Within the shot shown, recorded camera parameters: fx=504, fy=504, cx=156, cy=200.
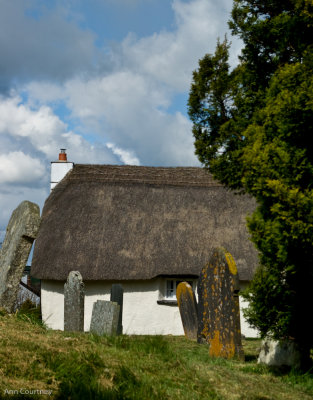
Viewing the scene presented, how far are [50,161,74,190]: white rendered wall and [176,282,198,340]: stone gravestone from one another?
33.9ft

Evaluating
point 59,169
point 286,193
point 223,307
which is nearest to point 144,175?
point 59,169

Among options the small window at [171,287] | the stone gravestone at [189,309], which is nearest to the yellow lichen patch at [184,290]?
the stone gravestone at [189,309]

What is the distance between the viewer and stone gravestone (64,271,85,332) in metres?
10.1

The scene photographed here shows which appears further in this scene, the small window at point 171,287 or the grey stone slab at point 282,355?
the small window at point 171,287

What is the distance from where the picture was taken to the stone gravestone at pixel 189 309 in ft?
39.9

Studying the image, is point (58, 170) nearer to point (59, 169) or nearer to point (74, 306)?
point (59, 169)

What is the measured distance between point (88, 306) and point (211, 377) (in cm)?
1012

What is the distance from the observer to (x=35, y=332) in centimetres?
761

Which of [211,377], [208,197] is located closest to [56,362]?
[211,377]

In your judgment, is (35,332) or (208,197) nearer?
(35,332)

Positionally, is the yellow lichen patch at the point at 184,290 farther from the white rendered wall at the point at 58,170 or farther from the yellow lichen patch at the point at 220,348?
the white rendered wall at the point at 58,170

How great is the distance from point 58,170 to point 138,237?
592 cm

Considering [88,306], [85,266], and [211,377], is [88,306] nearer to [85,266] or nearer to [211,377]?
[85,266]

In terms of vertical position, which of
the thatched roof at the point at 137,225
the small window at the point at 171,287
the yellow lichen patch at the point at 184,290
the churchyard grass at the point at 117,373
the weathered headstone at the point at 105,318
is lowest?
the churchyard grass at the point at 117,373
